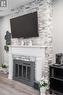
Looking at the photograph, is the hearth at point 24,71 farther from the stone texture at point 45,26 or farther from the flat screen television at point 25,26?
the flat screen television at point 25,26

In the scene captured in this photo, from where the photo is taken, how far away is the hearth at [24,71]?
17.2 feet

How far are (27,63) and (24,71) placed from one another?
1.12 ft

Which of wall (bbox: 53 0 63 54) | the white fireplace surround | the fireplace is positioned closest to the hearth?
the fireplace

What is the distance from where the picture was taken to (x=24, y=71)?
18.6 ft

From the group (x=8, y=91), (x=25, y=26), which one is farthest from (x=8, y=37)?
(x=8, y=91)

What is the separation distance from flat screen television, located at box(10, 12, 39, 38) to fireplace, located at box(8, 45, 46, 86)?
41 cm

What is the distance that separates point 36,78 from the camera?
507cm

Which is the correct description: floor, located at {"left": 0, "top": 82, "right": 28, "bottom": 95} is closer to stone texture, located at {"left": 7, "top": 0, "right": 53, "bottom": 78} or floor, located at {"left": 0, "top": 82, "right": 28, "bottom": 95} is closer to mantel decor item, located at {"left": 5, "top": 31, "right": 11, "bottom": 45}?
stone texture, located at {"left": 7, "top": 0, "right": 53, "bottom": 78}

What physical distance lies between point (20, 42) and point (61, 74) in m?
2.21

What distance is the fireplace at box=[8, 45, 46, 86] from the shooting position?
4.94 metres

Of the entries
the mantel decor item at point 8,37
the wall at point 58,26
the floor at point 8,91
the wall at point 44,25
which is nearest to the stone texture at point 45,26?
the wall at point 44,25

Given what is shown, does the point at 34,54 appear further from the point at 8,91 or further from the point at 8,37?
the point at 8,37

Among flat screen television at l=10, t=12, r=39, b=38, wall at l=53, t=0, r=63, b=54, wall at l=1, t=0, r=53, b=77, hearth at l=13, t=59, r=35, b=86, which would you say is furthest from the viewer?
hearth at l=13, t=59, r=35, b=86

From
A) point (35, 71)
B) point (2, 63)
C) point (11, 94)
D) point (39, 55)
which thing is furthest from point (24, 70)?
point (2, 63)
